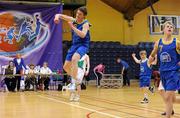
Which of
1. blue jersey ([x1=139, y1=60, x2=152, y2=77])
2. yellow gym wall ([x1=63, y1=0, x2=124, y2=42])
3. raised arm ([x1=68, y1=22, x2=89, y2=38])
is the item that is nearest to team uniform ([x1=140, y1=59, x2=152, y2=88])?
blue jersey ([x1=139, y1=60, x2=152, y2=77])

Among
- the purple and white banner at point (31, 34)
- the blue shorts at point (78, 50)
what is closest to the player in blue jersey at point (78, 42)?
the blue shorts at point (78, 50)

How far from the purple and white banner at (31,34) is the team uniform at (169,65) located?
553 inches

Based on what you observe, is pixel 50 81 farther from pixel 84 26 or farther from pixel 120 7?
pixel 84 26

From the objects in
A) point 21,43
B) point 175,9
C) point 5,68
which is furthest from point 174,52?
point 175,9

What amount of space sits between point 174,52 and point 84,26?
2033 millimetres

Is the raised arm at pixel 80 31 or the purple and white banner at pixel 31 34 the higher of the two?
the purple and white banner at pixel 31 34

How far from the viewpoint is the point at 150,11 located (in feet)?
96.9

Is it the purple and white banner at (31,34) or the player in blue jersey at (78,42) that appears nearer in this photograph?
the player in blue jersey at (78,42)

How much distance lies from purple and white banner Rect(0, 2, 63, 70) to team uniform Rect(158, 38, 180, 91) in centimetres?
1406

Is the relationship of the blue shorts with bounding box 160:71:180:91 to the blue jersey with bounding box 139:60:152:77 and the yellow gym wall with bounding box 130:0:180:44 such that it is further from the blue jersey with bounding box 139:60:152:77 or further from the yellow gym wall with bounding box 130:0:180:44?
the yellow gym wall with bounding box 130:0:180:44

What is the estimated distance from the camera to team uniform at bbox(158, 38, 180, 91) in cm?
593

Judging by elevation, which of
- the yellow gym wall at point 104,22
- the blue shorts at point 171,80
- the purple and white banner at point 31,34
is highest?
the yellow gym wall at point 104,22

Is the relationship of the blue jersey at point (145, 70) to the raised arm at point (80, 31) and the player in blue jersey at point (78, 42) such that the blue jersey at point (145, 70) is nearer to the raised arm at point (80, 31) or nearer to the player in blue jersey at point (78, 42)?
the player in blue jersey at point (78, 42)

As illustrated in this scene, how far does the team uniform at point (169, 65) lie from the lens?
593 cm
